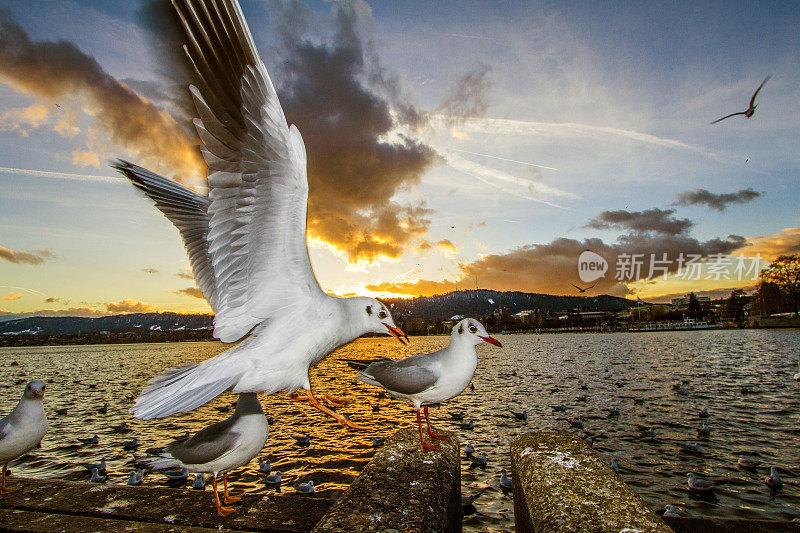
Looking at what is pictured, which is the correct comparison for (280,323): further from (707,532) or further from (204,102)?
(707,532)

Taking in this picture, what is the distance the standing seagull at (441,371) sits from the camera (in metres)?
3.47

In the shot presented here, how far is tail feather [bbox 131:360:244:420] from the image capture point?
268 centimetres

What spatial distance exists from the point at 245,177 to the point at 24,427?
461 centimetres

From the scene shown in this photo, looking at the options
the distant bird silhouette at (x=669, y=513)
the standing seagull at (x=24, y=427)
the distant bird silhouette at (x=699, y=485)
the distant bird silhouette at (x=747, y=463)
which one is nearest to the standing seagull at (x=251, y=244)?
the distant bird silhouette at (x=669, y=513)

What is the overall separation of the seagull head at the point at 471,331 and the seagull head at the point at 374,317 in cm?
64

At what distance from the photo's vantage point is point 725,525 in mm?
3193

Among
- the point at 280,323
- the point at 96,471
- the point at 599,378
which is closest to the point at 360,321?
the point at 280,323

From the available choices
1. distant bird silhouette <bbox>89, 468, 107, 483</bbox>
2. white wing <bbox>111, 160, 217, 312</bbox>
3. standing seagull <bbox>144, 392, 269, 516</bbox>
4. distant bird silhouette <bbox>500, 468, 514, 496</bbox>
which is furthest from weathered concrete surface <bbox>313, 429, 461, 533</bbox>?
distant bird silhouette <bbox>89, 468, 107, 483</bbox>

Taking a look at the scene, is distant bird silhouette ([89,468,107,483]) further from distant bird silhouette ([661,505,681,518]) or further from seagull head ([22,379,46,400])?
distant bird silhouette ([661,505,681,518])

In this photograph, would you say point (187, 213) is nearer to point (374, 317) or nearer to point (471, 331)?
point (374, 317)

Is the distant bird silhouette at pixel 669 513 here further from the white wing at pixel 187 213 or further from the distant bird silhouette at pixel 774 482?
the distant bird silhouette at pixel 774 482

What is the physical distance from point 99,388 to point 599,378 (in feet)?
98.7

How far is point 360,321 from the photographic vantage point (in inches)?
128

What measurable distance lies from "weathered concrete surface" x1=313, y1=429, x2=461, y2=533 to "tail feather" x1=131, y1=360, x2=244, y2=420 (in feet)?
3.67
